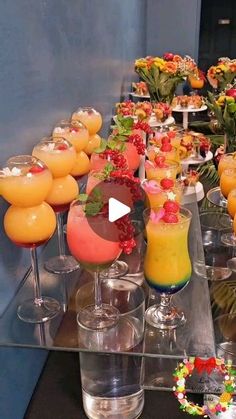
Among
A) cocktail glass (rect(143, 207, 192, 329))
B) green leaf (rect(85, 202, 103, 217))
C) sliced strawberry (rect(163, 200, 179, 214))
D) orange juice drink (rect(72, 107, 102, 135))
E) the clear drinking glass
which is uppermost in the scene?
orange juice drink (rect(72, 107, 102, 135))

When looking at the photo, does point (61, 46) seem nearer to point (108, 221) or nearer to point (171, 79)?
point (108, 221)

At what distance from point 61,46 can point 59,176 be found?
1.90 feet

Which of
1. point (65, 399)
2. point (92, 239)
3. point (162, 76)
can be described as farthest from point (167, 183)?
point (162, 76)

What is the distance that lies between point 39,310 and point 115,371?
364 mm

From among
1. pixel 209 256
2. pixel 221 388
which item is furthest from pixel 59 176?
pixel 221 388

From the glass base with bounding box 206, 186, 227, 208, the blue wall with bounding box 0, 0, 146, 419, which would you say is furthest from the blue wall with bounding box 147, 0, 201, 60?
the glass base with bounding box 206, 186, 227, 208

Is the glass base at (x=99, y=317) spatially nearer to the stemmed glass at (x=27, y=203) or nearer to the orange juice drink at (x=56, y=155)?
the stemmed glass at (x=27, y=203)

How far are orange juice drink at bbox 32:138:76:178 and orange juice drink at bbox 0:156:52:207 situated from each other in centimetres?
13

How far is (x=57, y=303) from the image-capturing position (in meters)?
1.15

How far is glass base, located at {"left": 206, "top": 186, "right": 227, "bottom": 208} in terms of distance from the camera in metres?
1.73

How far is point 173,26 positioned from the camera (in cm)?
429

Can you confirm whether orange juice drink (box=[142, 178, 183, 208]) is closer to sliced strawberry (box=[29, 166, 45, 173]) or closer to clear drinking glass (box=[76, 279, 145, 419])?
clear drinking glass (box=[76, 279, 145, 419])

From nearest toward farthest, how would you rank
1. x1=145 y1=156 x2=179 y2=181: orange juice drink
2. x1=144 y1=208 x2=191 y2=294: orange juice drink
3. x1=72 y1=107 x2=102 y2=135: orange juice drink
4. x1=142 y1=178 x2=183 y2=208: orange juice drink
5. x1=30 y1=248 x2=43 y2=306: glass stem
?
x1=144 y1=208 x2=191 y2=294: orange juice drink, x1=30 y1=248 x2=43 y2=306: glass stem, x1=142 y1=178 x2=183 y2=208: orange juice drink, x1=145 y1=156 x2=179 y2=181: orange juice drink, x1=72 y1=107 x2=102 y2=135: orange juice drink

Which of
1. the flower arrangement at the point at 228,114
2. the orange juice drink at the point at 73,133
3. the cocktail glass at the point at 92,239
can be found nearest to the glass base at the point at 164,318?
the cocktail glass at the point at 92,239
